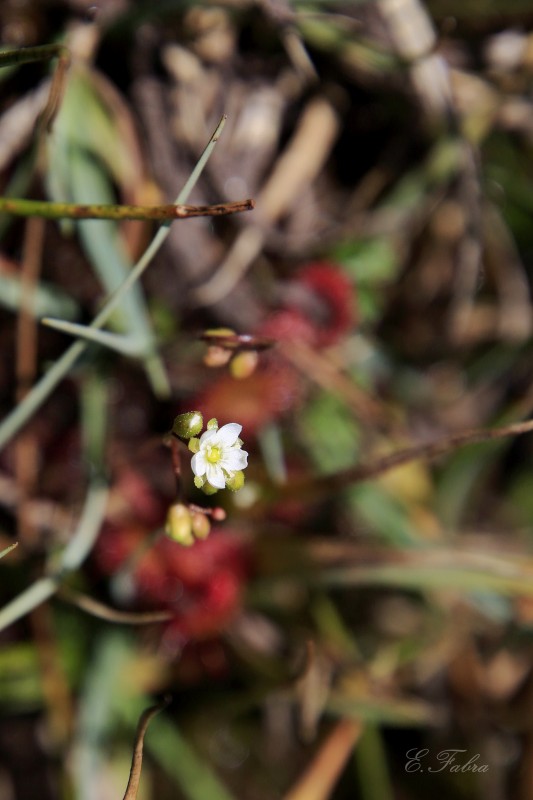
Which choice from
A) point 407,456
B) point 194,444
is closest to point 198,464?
point 194,444

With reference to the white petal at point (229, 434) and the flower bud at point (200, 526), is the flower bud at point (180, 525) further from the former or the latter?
the white petal at point (229, 434)

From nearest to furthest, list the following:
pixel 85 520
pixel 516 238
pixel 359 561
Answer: pixel 85 520
pixel 359 561
pixel 516 238

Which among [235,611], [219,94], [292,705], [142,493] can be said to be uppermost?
[219,94]

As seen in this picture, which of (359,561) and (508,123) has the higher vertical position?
(508,123)

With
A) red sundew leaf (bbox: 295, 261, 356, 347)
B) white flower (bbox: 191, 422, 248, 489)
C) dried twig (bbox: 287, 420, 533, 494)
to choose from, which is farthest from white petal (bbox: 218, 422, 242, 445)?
red sundew leaf (bbox: 295, 261, 356, 347)

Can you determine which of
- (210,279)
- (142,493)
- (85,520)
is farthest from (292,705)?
(210,279)

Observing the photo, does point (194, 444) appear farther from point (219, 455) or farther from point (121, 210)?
point (121, 210)

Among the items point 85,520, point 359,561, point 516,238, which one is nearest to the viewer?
point 85,520

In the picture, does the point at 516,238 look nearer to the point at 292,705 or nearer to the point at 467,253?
the point at 467,253

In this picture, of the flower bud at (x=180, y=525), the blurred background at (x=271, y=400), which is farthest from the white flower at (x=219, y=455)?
the blurred background at (x=271, y=400)
